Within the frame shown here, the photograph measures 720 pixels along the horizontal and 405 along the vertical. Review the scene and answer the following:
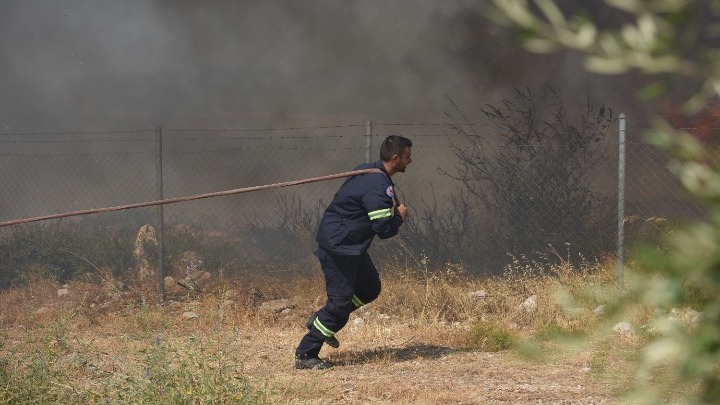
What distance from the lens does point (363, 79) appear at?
1416cm

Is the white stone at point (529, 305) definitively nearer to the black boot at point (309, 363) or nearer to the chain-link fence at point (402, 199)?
the chain-link fence at point (402, 199)

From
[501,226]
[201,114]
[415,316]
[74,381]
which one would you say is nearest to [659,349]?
[74,381]

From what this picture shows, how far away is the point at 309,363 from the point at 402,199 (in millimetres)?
4968

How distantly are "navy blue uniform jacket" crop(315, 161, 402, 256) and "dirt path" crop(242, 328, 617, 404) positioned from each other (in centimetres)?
75

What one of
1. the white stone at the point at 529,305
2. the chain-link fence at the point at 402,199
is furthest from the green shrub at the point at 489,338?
the chain-link fence at the point at 402,199

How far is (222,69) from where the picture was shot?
1506 cm

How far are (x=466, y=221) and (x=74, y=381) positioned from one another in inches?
204

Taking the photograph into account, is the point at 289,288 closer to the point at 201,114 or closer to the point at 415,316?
the point at 415,316

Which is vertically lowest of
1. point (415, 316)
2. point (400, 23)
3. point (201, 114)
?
point (415, 316)

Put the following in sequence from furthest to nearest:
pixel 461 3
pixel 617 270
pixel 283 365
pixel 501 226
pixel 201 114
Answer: pixel 201 114
pixel 461 3
pixel 501 226
pixel 617 270
pixel 283 365

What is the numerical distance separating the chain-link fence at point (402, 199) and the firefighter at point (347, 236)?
1.51 m

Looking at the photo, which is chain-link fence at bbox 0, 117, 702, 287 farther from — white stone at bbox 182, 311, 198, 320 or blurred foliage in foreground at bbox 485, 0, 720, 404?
blurred foliage in foreground at bbox 485, 0, 720, 404

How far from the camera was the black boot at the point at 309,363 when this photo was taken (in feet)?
19.4

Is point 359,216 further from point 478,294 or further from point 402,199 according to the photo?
point 402,199
